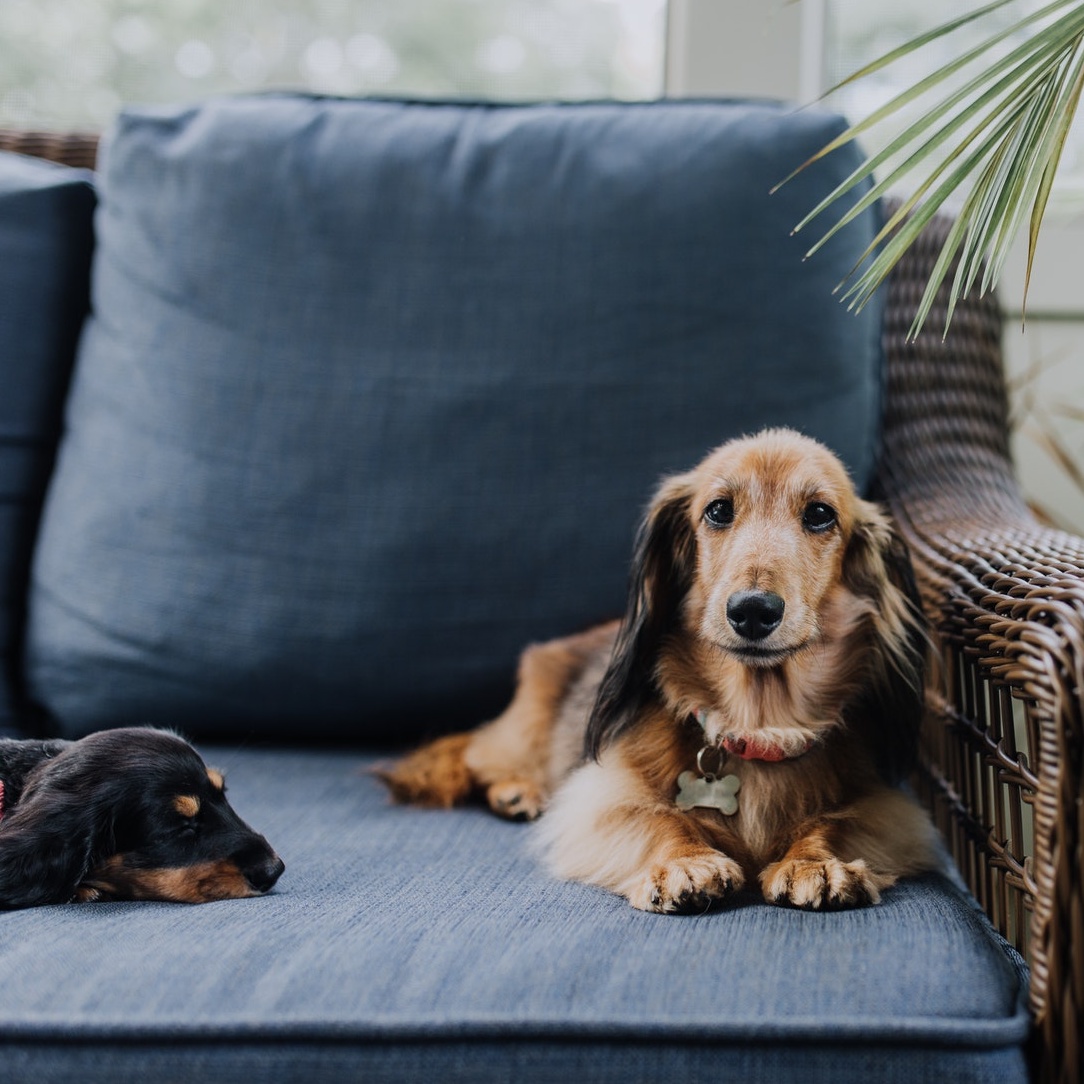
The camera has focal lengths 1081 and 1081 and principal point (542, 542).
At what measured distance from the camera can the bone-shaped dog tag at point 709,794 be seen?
1283mm

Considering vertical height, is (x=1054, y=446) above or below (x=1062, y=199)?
below

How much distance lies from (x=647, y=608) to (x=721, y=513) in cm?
15

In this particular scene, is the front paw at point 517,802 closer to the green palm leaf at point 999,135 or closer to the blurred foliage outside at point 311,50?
the green palm leaf at point 999,135

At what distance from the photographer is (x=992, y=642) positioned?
1.13 meters

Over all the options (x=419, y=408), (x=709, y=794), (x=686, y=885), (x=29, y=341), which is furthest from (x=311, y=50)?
(x=686, y=885)

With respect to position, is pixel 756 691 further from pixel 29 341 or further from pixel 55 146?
pixel 55 146

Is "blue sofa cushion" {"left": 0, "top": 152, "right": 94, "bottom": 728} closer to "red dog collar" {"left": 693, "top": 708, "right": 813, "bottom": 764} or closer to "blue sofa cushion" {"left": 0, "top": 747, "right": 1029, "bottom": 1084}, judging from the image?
"blue sofa cushion" {"left": 0, "top": 747, "right": 1029, "bottom": 1084}

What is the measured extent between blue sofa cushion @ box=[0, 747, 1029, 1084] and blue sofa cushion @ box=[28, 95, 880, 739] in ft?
2.17

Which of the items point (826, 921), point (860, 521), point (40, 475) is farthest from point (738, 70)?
point (826, 921)

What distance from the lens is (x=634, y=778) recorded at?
133 centimetres

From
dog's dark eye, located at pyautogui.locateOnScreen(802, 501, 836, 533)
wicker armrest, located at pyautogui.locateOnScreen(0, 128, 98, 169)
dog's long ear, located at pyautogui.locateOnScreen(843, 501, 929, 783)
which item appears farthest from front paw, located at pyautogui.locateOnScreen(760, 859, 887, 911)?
wicker armrest, located at pyautogui.locateOnScreen(0, 128, 98, 169)

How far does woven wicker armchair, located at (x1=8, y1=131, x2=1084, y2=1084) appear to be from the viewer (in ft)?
3.09

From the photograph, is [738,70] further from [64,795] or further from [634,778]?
[64,795]

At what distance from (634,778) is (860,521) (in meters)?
0.43
